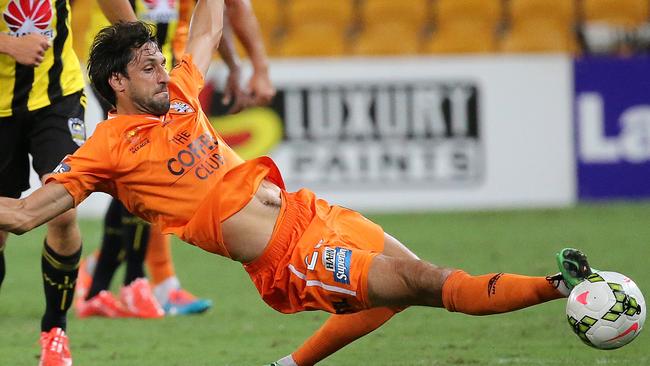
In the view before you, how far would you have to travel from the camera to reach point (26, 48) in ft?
18.2

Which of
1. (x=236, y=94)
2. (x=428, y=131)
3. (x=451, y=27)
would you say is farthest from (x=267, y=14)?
(x=236, y=94)

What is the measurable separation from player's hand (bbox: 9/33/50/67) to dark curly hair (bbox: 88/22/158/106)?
0.52 meters

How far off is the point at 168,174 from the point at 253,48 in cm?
174

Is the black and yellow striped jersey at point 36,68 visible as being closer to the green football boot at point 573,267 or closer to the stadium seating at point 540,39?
the green football boot at point 573,267

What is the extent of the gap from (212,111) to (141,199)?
7.19m

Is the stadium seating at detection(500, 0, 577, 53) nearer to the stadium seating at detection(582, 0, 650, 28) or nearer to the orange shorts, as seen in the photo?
the stadium seating at detection(582, 0, 650, 28)

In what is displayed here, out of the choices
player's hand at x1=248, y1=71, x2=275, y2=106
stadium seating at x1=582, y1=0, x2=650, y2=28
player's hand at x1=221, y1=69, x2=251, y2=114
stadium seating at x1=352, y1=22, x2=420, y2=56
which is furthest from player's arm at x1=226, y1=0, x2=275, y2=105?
stadium seating at x1=582, y1=0, x2=650, y2=28

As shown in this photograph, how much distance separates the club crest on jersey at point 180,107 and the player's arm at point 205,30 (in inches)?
17.5

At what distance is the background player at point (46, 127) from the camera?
5770mm

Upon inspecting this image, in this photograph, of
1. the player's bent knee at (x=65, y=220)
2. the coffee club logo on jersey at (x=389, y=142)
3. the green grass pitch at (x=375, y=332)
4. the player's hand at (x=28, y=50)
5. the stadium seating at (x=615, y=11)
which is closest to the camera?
the player's hand at (x=28, y=50)

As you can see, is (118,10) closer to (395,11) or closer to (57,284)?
(57,284)

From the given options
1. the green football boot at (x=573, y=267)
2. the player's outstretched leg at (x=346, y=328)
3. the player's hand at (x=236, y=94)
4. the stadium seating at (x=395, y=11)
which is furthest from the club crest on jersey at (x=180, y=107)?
the stadium seating at (x=395, y=11)

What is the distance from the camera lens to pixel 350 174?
12.1m

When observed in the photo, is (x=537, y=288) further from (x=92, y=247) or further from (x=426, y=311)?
(x=92, y=247)
